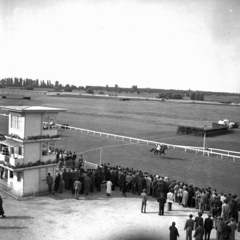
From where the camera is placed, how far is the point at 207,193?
1653cm

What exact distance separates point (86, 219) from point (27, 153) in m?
6.00

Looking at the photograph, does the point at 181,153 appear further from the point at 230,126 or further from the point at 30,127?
the point at 230,126

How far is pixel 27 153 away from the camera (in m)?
19.1

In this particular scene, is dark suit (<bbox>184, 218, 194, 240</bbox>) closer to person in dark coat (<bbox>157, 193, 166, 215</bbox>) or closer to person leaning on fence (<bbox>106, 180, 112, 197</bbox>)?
person in dark coat (<bbox>157, 193, 166, 215</bbox>)

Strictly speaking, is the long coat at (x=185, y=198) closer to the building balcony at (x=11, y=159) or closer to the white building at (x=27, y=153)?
the white building at (x=27, y=153)

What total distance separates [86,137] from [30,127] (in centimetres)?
2136

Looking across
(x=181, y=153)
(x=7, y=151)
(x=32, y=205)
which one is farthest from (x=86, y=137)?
(x=32, y=205)

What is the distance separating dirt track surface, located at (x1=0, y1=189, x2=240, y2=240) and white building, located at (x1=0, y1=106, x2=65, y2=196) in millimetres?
986

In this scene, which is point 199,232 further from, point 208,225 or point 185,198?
point 185,198

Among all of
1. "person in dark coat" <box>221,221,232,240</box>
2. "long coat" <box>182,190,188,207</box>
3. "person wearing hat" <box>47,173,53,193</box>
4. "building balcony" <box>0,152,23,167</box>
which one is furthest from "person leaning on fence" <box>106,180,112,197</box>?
"person in dark coat" <box>221,221,232,240</box>

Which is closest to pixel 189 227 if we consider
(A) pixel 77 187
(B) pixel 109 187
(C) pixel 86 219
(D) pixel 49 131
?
(C) pixel 86 219

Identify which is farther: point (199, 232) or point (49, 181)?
point (49, 181)

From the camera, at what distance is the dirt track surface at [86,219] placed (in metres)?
13.7

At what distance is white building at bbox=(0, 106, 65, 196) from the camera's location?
61.5 feet
